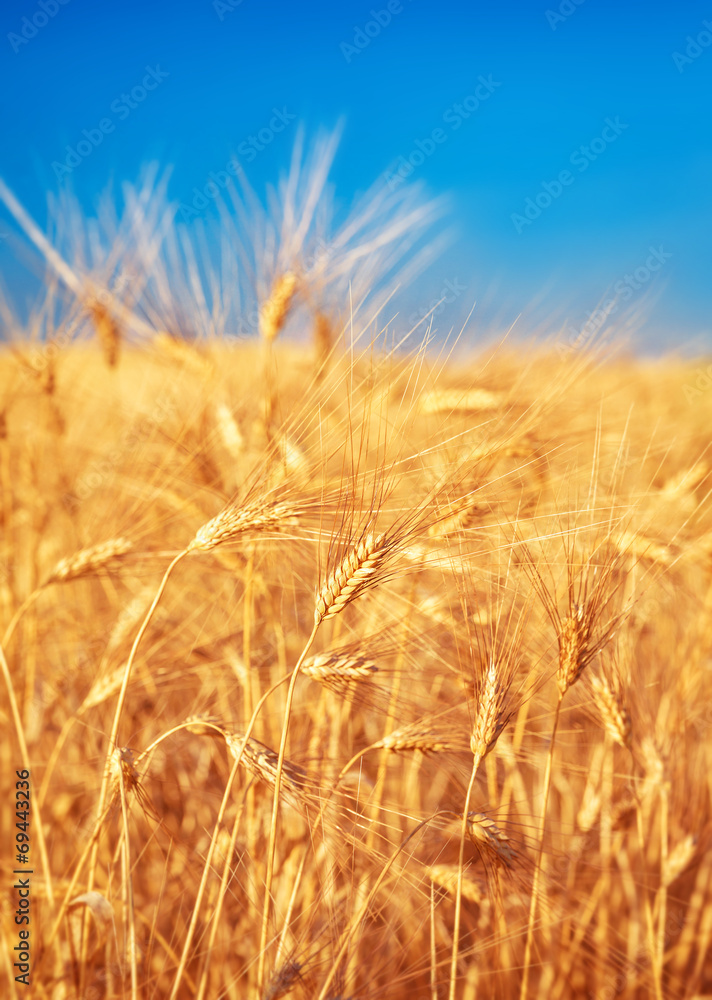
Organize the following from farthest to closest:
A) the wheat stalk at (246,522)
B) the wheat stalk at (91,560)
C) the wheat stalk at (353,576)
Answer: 1. the wheat stalk at (91,560)
2. the wheat stalk at (246,522)
3. the wheat stalk at (353,576)

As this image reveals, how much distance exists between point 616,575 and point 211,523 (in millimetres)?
792

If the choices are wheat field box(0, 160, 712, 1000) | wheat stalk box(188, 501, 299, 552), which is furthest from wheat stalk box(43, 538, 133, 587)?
wheat stalk box(188, 501, 299, 552)

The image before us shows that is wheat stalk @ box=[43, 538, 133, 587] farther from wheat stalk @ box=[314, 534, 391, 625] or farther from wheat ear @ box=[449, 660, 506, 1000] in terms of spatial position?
wheat ear @ box=[449, 660, 506, 1000]

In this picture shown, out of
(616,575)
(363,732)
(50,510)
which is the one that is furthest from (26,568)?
(616,575)

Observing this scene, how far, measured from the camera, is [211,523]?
3.43ft

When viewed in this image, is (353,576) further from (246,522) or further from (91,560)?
(91,560)

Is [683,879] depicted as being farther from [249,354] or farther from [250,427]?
[249,354]

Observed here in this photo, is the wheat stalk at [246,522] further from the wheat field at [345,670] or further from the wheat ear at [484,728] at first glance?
the wheat ear at [484,728]

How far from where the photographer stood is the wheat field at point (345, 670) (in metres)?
1.00

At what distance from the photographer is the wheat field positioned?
1.00 m

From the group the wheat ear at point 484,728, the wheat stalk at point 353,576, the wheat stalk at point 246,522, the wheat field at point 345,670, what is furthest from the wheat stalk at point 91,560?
the wheat ear at point 484,728

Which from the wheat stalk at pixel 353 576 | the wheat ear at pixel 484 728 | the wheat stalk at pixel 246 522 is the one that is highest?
the wheat stalk at pixel 246 522

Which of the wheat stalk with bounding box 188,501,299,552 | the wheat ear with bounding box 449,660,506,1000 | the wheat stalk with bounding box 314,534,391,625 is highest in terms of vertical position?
the wheat stalk with bounding box 188,501,299,552

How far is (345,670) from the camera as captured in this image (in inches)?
37.9
